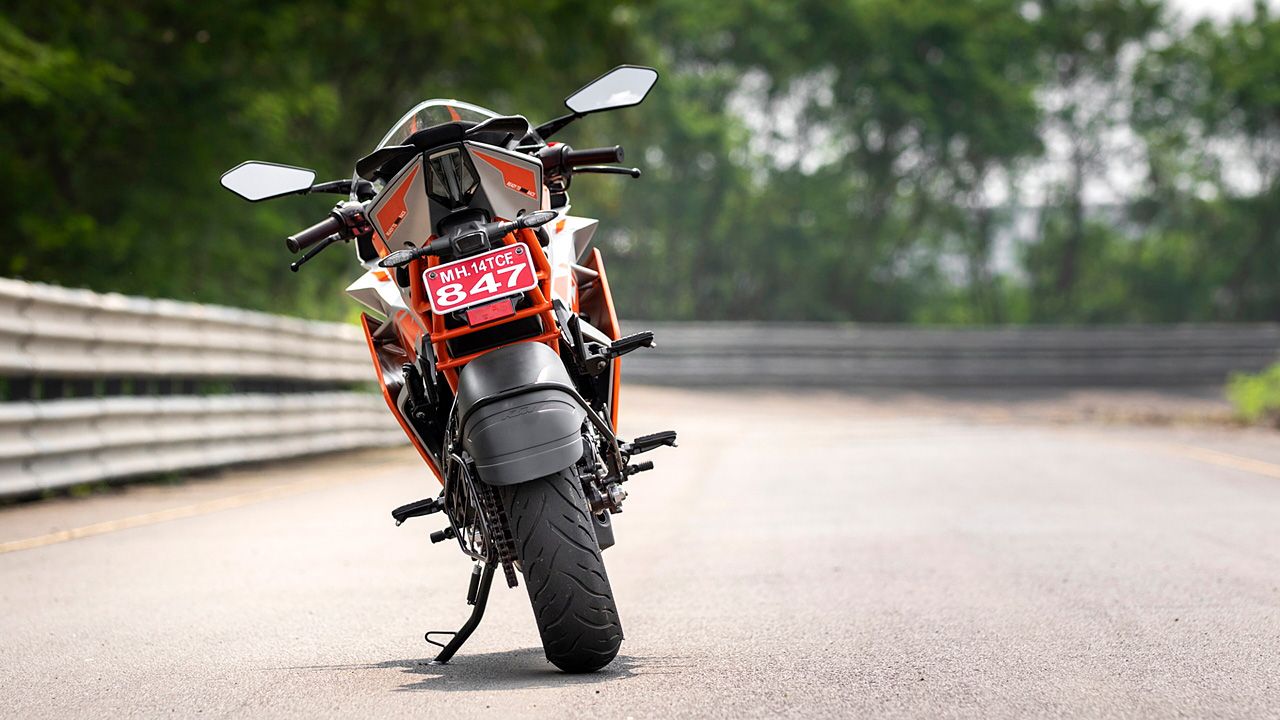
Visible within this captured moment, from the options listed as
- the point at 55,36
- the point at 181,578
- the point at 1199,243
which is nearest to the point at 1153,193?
the point at 1199,243

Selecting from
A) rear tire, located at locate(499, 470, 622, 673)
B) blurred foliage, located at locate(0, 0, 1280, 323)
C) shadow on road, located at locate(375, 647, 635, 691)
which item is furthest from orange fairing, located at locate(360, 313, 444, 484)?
blurred foliage, located at locate(0, 0, 1280, 323)

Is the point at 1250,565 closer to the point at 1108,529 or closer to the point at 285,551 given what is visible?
the point at 1108,529

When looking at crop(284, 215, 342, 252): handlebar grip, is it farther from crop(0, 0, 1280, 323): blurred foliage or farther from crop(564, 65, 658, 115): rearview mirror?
crop(0, 0, 1280, 323): blurred foliage

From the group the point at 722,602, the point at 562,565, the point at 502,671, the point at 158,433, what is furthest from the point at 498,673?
the point at 158,433

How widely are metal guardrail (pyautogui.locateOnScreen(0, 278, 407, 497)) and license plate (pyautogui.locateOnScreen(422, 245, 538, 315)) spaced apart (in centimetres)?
634

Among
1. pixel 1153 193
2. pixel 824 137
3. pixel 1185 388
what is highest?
pixel 824 137

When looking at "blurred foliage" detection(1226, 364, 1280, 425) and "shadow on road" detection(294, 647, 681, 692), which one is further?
"blurred foliage" detection(1226, 364, 1280, 425)

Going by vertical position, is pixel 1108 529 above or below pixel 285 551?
below

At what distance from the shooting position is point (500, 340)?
16.4 ft

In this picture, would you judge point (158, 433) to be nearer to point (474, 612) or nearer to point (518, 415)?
point (474, 612)

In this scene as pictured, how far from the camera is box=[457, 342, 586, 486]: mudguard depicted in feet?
15.4

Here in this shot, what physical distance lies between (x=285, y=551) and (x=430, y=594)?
6.16 ft

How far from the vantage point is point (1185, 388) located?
33344 mm

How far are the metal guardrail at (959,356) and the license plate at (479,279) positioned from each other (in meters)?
27.6
